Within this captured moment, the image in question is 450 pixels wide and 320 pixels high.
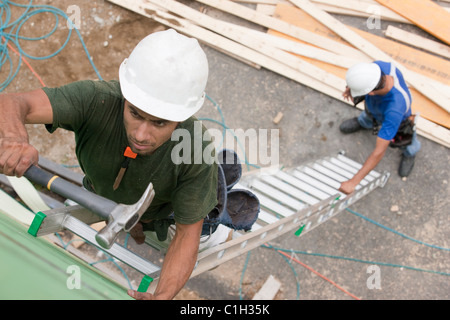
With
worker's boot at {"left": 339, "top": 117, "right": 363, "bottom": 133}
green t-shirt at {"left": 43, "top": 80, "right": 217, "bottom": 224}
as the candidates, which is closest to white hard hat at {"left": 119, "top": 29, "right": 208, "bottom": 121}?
green t-shirt at {"left": 43, "top": 80, "right": 217, "bottom": 224}

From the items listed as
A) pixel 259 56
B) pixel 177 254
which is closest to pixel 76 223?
pixel 177 254

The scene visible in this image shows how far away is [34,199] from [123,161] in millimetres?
1740

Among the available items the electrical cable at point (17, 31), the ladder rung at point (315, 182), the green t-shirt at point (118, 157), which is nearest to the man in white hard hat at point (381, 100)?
the ladder rung at point (315, 182)

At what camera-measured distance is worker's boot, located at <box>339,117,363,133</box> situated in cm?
483

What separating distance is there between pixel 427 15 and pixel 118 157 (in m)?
4.66

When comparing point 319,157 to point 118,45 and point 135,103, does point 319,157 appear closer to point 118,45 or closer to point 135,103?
point 118,45

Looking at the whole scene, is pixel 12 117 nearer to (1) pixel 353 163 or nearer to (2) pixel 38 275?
(2) pixel 38 275

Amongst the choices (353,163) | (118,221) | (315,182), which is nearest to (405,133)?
(353,163)

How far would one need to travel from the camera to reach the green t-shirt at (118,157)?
1834 mm

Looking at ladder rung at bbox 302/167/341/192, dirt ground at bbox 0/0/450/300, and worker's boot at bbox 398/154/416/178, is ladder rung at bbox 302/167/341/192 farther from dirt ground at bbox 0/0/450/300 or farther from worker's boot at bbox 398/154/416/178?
worker's boot at bbox 398/154/416/178

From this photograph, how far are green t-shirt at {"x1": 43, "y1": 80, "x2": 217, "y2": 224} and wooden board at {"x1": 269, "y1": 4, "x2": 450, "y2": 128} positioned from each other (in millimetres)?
3609

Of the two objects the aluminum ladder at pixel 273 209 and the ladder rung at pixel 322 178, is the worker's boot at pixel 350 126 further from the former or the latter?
the ladder rung at pixel 322 178

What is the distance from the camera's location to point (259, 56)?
5.10 meters

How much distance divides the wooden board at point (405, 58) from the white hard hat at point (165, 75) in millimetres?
3664
